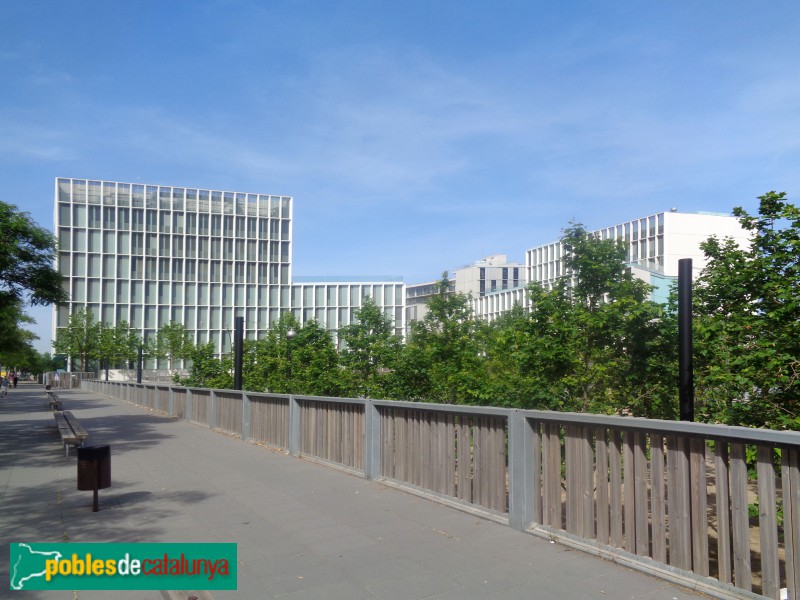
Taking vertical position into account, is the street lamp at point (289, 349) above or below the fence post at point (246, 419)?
above

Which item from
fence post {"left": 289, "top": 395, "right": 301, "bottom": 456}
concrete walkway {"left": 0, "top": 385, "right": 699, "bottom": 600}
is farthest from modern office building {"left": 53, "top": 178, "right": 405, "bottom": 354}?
concrete walkway {"left": 0, "top": 385, "right": 699, "bottom": 600}

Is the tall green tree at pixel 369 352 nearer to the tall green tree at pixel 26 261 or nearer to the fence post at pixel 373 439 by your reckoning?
the fence post at pixel 373 439

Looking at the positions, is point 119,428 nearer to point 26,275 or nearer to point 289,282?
point 26,275

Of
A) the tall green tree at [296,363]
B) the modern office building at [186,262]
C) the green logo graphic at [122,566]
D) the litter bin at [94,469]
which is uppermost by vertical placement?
the modern office building at [186,262]

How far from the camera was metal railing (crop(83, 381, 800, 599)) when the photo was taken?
14.8ft

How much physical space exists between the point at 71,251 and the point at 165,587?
89752mm

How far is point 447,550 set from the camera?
5980 millimetres

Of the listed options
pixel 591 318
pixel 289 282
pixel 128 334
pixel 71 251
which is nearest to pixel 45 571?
pixel 591 318

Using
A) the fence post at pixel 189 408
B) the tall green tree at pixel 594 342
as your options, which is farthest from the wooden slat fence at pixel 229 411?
the tall green tree at pixel 594 342

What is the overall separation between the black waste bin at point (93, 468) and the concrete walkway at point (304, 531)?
32 centimetres

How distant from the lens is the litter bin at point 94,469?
26.0 ft

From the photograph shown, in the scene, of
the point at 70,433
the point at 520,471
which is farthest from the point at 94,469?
the point at 70,433

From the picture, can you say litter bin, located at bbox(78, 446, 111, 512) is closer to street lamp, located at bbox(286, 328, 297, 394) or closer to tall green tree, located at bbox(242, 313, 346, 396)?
tall green tree, located at bbox(242, 313, 346, 396)

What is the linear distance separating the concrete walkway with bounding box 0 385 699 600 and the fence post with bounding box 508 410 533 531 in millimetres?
189
